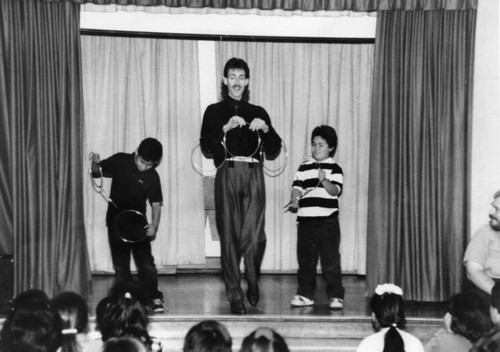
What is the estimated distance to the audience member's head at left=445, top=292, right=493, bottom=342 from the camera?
328 centimetres

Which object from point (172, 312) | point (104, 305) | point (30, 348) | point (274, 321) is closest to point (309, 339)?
point (274, 321)

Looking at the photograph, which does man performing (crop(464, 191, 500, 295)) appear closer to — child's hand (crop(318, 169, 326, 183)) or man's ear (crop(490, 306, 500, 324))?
man's ear (crop(490, 306, 500, 324))

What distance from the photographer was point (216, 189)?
4707 mm

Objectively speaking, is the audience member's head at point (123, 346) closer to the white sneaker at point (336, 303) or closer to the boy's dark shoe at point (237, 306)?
the boy's dark shoe at point (237, 306)

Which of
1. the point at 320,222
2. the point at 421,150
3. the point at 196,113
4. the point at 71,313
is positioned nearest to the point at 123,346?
the point at 71,313

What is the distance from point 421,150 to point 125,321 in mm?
2996

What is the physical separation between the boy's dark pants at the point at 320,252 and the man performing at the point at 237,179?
507 millimetres

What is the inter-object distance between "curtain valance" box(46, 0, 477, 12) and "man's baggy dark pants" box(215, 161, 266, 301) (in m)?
1.30

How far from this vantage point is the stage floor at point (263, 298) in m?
→ 4.84

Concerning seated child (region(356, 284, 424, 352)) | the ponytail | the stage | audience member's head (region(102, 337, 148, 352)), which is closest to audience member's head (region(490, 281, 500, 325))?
seated child (region(356, 284, 424, 352))

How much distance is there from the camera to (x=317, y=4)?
17.3ft

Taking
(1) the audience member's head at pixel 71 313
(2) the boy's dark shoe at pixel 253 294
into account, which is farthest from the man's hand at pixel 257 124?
(1) the audience member's head at pixel 71 313

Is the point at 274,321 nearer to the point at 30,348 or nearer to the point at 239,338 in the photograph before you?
the point at 239,338

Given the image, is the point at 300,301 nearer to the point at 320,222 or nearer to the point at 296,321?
the point at 296,321
